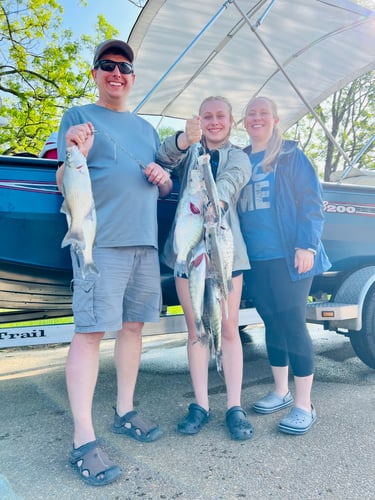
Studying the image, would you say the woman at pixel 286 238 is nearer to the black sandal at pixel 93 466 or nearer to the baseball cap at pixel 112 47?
the baseball cap at pixel 112 47

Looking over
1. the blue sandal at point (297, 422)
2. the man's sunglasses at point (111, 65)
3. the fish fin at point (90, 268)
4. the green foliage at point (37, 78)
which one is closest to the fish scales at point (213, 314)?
the fish fin at point (90, 268)

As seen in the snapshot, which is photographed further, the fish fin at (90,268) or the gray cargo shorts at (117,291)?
the gray cargo shorts at (117,291)

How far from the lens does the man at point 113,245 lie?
2246mm

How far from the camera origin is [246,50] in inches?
197

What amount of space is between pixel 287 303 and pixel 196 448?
3.41 feet

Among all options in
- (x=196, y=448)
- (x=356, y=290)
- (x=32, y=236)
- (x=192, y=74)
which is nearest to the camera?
(x=196, y=448)

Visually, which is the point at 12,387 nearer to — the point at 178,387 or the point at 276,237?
the point at 178,387

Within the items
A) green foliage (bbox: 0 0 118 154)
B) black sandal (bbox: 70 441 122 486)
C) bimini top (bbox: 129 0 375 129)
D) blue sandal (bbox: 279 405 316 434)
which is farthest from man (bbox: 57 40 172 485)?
green foliage (bbox: 0 0 118 154)

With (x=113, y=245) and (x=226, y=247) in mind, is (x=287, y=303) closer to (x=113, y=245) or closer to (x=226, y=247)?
(x=226, y=247)

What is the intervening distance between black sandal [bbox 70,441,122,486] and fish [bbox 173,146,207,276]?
1058mm

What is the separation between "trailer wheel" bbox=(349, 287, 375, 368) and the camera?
3.94m

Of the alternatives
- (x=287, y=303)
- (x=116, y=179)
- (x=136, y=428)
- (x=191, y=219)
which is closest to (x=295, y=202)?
(x=287, y=303)

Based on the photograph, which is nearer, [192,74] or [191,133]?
[191,133]

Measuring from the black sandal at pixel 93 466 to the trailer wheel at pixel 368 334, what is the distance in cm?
264
